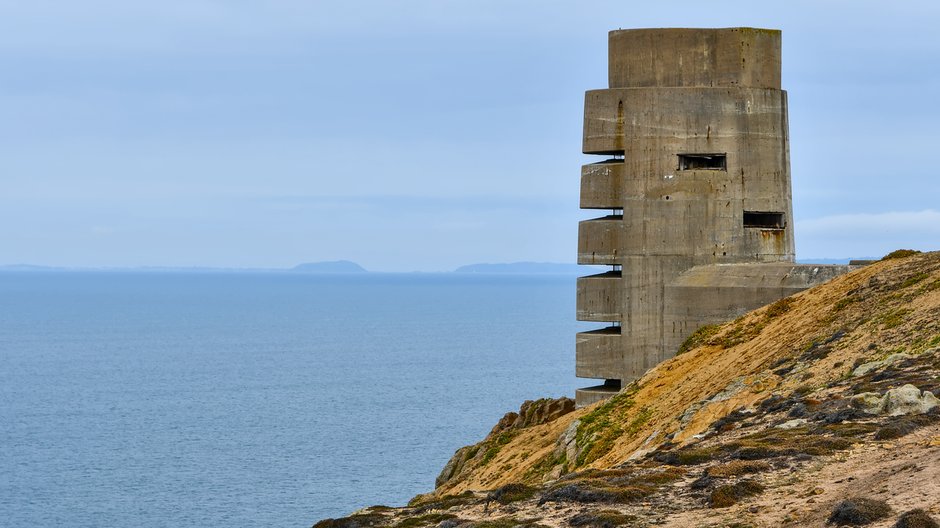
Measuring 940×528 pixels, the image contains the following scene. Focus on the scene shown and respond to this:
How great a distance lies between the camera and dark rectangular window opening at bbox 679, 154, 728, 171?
32.8 metres

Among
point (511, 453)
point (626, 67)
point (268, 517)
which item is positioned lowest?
point (268, 517)

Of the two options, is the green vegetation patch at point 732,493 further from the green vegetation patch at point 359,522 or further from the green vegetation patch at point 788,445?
the green vegetation patch at point 359,522

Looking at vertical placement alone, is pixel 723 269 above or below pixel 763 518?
above

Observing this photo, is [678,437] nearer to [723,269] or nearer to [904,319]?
[904,319]

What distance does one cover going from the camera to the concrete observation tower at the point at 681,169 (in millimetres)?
32781

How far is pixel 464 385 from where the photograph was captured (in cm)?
10269

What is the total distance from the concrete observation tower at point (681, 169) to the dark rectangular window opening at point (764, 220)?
23mm

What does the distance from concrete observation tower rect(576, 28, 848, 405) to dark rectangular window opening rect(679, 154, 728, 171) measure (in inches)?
0.9

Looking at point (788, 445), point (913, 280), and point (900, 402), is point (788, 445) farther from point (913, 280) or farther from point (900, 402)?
point (913, 280)

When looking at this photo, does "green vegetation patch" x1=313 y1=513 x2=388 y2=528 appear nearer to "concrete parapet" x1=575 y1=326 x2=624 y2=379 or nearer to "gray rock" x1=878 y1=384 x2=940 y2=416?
"gray rock" x1=878 y1=384 x2=940 y2=416

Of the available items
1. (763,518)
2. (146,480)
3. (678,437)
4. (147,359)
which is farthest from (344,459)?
(147,359)

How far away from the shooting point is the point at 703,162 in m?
33.1

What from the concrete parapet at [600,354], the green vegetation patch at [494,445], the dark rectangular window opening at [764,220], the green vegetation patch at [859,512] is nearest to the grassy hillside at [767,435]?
the green vegetation patch at [859,512]

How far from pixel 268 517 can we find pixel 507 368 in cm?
6325
